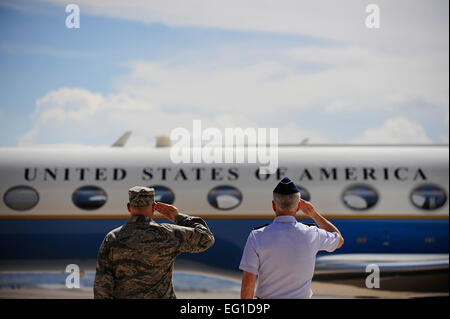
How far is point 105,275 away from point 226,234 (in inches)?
206

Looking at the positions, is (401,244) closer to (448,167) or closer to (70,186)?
(448,167)

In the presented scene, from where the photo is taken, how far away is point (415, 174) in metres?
8.42

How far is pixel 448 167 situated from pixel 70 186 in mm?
6553

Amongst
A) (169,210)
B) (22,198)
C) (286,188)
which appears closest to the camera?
(286,188)

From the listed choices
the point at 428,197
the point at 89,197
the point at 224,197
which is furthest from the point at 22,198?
the point at 428,197

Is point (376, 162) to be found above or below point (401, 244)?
above

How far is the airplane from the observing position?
26.8ft

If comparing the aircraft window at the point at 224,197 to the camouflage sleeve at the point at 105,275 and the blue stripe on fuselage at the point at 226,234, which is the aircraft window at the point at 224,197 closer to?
the blue stripe on fuselage at the point at 226,234

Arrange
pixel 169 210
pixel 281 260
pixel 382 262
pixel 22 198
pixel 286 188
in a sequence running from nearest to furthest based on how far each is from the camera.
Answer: pixel 281 260 < pixel 286 188 < pixel 169 210 < pixel 382 262 < pixel 22 198

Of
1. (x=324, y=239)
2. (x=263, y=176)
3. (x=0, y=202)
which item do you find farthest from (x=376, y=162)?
(x=0, y=202)

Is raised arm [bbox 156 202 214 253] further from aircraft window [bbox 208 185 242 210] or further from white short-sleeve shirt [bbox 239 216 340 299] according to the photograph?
aircraft window [bbox 208 185 242 210]

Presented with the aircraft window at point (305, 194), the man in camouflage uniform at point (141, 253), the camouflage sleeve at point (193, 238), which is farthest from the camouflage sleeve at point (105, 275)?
the aircraft window at point (305, 194)

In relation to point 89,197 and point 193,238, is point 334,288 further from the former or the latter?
point 193,238

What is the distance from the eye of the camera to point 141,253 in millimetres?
3082
